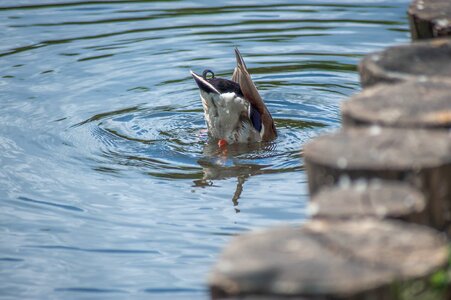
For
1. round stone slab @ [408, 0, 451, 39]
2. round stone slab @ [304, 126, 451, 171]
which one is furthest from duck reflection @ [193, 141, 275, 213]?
round stone slab @ [304, 126, 451, 171]

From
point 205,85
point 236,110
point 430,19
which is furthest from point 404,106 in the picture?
point 236,110

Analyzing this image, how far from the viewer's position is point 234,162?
8664mm

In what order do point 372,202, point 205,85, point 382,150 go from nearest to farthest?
point 372,202 < point 382,150 < point 205,85

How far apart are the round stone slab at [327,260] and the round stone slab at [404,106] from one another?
2.68 ft

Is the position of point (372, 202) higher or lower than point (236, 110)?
higher

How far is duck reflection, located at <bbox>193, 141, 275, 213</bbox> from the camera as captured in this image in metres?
8.05

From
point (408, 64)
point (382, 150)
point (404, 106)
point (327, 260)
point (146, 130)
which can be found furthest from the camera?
point (146, 130)

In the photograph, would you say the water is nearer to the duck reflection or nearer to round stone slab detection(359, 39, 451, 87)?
the duck reflection

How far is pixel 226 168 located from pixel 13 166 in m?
1.75

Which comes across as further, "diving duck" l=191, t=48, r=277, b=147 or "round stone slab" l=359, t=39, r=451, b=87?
"diving duck" l=191, t=48, r=277, b=147

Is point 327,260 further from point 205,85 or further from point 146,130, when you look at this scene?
point 146,130

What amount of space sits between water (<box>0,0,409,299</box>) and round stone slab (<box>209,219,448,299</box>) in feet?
8.18

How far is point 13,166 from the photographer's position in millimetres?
8289

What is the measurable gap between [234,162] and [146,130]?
43.8 inches
